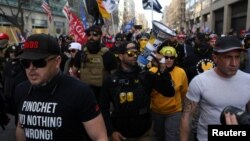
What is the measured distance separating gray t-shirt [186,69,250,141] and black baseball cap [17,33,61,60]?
4.27 ft

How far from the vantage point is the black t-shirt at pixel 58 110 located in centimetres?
265

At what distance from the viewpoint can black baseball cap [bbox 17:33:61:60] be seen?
267 cm

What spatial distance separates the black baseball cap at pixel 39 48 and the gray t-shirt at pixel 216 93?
1.30m

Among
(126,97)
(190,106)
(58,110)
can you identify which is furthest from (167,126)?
(58,110)

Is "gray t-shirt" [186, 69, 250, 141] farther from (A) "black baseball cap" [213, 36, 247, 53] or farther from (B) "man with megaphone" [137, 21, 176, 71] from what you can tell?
(B) "man with megaphone" [137, 21, 176, 71]

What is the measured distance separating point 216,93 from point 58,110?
1353 millimetres

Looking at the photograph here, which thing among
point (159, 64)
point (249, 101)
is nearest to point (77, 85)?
point (249, 101)

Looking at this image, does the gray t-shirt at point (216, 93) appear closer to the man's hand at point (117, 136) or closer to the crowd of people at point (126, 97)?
the crowd of people at point (126, 97)

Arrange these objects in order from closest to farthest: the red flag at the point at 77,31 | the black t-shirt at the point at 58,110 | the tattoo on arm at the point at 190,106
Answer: the black t-shirt at the point at 58,110 → the tattoo on arm at the point at 190,106 → the red flag at the point at 77,31

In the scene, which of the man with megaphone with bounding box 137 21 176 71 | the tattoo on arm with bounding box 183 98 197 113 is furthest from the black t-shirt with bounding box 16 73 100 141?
the man with megaphone with bounding box 137 21 176 71

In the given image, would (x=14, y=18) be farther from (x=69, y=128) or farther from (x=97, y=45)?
(x=69, y=128)

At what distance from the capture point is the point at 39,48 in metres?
2.68

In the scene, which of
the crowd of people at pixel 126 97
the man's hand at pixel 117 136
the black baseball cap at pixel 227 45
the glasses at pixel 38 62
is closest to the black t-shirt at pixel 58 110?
the crowd of people at pixel 126 97

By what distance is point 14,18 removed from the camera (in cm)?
3116
